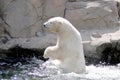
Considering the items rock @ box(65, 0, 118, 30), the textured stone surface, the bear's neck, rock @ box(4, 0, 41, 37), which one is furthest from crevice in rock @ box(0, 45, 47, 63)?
the bear's neck

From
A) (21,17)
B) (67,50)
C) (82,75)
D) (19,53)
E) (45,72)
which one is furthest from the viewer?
(21,17)

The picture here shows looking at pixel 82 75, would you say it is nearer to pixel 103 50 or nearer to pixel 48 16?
pixel 103 50

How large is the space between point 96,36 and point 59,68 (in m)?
2.51

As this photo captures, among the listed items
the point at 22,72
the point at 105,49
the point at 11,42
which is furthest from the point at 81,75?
the point at 11,42

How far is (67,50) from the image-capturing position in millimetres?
8578

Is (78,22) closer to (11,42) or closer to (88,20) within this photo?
(88,20)

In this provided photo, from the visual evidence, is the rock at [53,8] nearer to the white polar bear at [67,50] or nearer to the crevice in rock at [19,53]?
the crevice in rock at [19,53]

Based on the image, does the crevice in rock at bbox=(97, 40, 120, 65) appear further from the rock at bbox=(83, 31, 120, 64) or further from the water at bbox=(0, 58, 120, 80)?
the water at bbox=(0, 58, 120, 80)

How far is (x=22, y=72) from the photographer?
28.0 ft

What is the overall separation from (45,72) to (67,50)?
619 millimetres

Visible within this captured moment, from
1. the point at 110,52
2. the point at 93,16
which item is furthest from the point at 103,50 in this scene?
the point at 93,16

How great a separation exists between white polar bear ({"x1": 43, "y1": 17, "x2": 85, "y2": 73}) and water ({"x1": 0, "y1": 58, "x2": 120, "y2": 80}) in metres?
0.17

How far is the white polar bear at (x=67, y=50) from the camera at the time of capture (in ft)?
27.8

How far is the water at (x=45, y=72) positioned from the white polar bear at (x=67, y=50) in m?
0.17
